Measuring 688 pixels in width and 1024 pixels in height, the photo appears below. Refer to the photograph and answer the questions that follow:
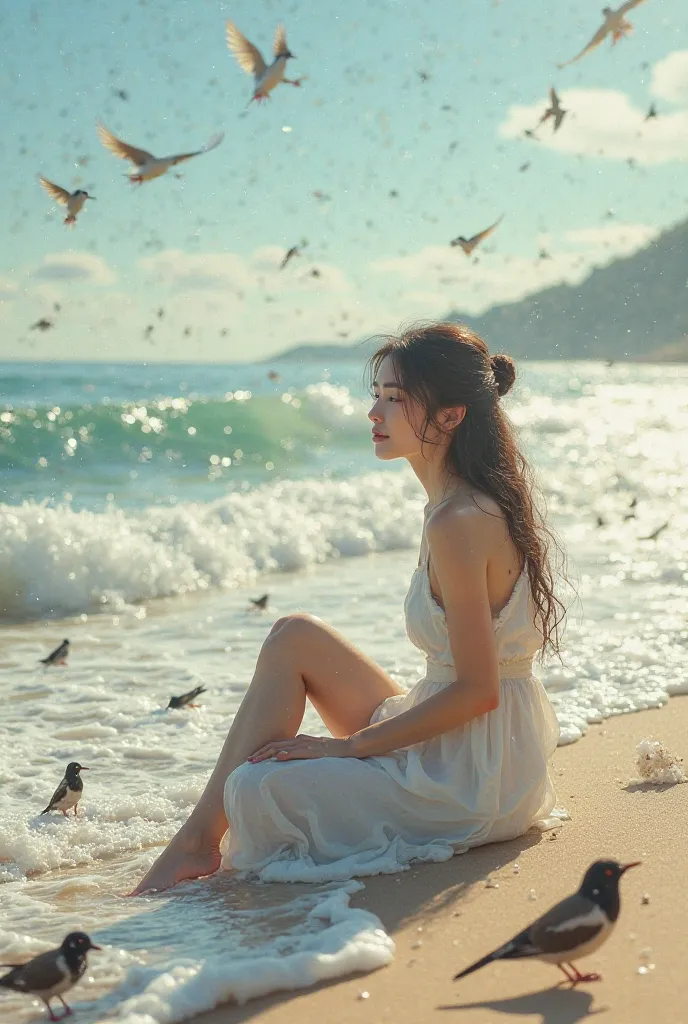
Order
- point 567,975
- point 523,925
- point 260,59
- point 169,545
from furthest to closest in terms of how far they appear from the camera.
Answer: point 169,545
point 260,59
point 523,925
point 567,975

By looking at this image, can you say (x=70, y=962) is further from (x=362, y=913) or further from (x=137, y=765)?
(x=137, y=765)

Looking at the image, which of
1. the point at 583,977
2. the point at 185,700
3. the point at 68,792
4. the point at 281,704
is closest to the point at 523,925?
the point at 583,977

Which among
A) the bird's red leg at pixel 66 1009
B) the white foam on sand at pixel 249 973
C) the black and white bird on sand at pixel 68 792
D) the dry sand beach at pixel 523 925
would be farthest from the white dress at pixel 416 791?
the black and white bird on sand at pixel 68 792

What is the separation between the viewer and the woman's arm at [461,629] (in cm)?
358

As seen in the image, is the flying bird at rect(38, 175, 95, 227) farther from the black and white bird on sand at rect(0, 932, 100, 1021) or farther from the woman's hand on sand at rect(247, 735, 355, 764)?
the black and white bird on sand at rect(0, 932, 100, 1021)

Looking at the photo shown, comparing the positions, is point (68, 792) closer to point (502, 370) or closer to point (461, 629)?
point (461, 629)

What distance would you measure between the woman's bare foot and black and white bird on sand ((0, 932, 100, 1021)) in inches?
38.7

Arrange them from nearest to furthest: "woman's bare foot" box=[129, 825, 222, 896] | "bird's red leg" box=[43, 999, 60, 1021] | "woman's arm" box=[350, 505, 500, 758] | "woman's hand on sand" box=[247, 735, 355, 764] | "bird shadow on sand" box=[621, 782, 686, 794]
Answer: "bird's red leg" box=[43, 999, 60, 1021]
"woman's arm" box=[350, 505, 500, 758]
"woman's hand on sand" box=[247, 735, 355, 764]
"woman's bare foot" box=[129, 825, 222, 896]
"bird shadow on sand" box=[621, 782, 686, 794]

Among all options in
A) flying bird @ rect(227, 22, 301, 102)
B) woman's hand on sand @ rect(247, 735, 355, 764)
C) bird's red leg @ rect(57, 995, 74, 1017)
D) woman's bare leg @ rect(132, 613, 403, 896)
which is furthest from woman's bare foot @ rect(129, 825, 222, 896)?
flying bird @ rect(227, 22, 301, 102)

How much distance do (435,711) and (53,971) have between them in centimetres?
138

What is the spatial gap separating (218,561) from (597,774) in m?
7.24

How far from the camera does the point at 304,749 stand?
3.70 m

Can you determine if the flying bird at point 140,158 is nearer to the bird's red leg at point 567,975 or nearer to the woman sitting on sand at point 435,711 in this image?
the woman sitting on sand at point 435,711

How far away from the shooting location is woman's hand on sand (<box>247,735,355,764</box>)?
3689 millimetres
